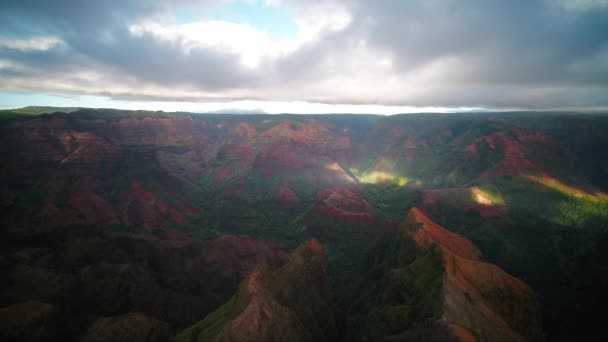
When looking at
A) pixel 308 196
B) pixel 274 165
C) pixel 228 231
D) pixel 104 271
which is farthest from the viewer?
pixel 274 165

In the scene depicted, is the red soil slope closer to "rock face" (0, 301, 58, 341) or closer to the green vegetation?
the green vegetation

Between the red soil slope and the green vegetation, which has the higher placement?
the red soil slope

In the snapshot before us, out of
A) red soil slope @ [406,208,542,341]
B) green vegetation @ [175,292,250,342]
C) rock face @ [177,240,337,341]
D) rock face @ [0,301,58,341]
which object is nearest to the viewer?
red soil slope @ [406,208,542,341]

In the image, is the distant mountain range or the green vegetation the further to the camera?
the distant mountain range

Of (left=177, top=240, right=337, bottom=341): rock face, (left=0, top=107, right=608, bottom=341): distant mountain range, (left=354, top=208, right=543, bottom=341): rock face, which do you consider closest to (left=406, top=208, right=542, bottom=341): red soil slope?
(left=354, top=208, right=543, bottom=341): rock face

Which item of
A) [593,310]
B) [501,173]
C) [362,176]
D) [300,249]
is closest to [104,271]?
[300,249]

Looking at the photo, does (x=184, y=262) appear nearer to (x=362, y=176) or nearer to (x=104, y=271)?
(x=104, y=271)
